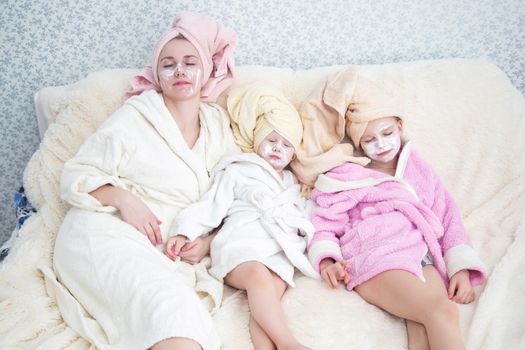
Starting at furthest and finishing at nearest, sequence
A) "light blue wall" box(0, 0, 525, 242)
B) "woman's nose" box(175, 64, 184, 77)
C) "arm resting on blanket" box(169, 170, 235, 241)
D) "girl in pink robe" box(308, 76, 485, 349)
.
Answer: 1. "light blue wall" box(0, 0, 525, 242)
2. "woman's nose" box(175, 64, 184, 77)
3. "arm resting on blanket" box(169, 170, 235, 241)
4. "girl in pink robe" box(308, 76, 485, 349)

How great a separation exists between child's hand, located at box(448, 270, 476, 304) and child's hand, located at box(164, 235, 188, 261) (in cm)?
76

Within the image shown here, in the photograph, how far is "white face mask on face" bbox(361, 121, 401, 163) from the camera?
1.50 meters

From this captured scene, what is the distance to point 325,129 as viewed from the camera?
1.61 meters

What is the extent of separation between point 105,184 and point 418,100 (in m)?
1.11

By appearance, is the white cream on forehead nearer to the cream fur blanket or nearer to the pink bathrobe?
the pink bathrobe

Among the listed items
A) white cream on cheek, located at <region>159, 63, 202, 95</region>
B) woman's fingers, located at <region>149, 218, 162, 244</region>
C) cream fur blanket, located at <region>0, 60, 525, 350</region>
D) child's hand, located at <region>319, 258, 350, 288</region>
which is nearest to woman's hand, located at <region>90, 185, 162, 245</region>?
woman's fingers, located at <region>149, 218, 162, 244</region>

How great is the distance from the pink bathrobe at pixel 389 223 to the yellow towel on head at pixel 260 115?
203mm

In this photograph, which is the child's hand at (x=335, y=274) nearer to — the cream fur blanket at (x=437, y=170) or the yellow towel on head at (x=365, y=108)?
the cream fur blanket at (x=437, y=170)

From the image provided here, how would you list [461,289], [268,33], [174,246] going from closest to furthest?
[461,289] < [174,246] < [268,33]

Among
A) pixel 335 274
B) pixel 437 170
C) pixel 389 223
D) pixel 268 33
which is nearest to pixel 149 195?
pixel 335 274

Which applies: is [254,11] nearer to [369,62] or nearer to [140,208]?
[369,62]

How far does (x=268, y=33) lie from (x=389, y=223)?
0.96 m

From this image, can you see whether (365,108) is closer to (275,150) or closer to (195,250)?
(275,150)

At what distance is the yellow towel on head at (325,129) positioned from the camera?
1.54 m
